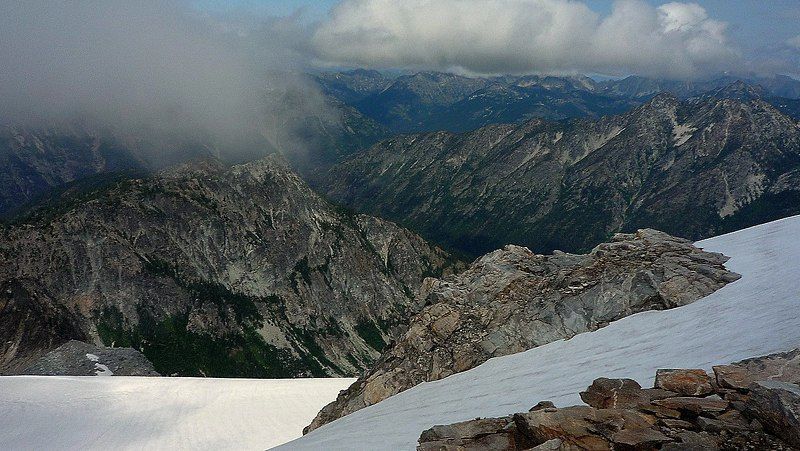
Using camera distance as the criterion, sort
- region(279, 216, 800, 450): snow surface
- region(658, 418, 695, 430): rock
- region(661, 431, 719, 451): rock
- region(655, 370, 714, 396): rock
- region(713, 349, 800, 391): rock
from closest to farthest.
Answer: region(661, 431, 719, 451): rock
region(658, 418, 695, 430): rock
region(713, 349, 800, 391): rock
region(655, 370, 714, 396): rock
region(279, 216, 800, 450): snow surface

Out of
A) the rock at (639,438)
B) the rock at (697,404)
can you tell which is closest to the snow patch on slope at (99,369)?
the rock at (639,438)

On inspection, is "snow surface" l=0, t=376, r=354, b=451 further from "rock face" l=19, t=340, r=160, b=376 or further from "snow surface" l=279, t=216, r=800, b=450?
"rock face" l=19, t=340, r=160, b=376

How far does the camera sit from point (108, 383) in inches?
1682

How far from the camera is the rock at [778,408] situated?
31.1ft

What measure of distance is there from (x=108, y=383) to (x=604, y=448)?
4436 centimetres

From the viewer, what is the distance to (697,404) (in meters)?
11.2

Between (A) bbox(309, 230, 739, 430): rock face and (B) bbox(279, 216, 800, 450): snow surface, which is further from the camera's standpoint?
(A) bbox(309, 230, 739, 430): rock face

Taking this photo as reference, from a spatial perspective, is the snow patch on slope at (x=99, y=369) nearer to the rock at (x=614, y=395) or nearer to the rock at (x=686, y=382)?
the rock at (x=614, y=395)

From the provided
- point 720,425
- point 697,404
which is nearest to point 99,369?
point 697,404

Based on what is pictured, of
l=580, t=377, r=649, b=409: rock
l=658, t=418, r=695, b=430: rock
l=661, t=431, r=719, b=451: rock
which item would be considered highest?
l=580, t=377, r=649, b=409: rock

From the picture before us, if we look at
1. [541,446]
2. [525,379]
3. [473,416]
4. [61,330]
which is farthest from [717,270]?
[61,330]

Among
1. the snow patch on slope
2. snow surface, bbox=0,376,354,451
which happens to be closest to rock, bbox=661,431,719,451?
snow surface, bbox=0,376,354,451

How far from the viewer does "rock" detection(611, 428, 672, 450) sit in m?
10.3

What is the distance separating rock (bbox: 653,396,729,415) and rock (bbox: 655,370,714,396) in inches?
20.2
